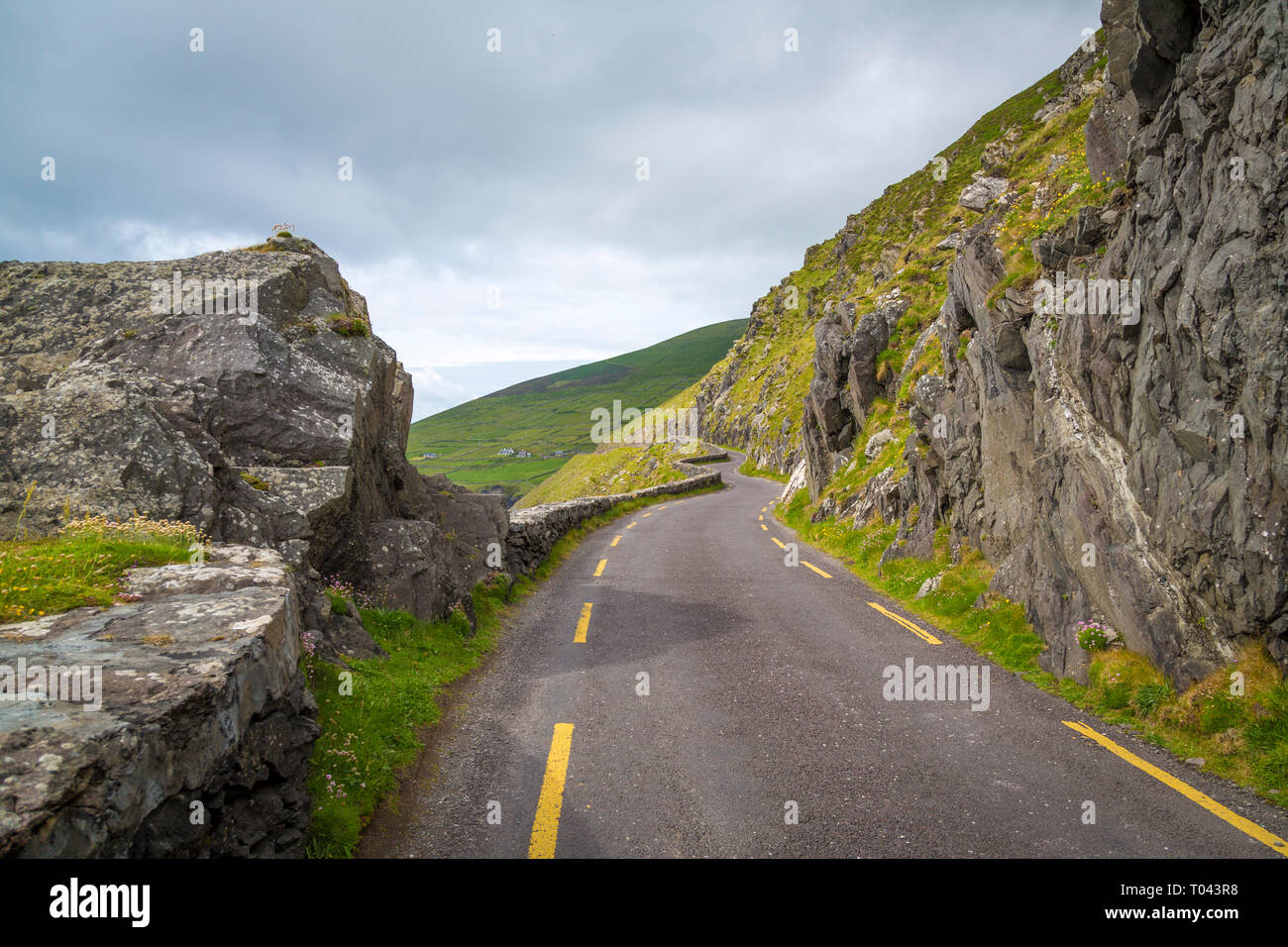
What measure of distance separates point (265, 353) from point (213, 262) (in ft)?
9.70

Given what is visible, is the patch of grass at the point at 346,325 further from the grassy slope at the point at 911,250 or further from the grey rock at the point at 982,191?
the grey rock at the point at 982,191

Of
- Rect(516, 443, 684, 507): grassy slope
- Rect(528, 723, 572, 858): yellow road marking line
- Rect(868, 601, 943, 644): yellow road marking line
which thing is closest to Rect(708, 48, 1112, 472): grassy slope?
Rect(868, 601, 943, 644): yellow road marking line

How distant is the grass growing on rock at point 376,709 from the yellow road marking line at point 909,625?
22.5 feet

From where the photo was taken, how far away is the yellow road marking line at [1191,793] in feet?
15.7

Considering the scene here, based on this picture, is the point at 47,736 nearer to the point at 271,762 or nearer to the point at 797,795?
the point at 271,762

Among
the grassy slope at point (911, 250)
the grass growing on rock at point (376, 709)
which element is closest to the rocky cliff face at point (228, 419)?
the grass growing on rock at point (376, 709)

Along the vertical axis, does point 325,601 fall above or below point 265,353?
below

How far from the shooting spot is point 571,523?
21.4 m

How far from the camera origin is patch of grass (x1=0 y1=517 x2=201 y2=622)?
463 centimetres

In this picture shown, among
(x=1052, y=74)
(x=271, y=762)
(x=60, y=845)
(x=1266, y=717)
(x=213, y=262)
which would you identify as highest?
(x=1052, y=74)

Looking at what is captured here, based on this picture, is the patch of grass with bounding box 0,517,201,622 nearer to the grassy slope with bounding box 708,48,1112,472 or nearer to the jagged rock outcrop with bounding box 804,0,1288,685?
the jagged rock outcrop with bounding box 804,0,1288,685
